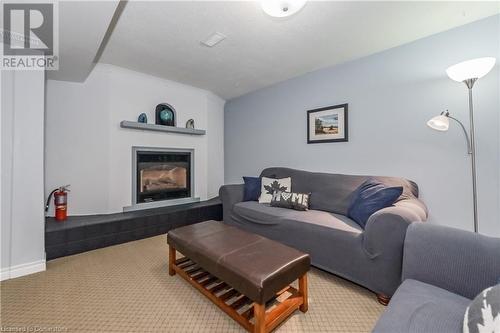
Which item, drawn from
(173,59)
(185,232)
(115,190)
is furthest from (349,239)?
(115,190)

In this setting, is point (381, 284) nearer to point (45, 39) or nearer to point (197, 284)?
point (197, 284)

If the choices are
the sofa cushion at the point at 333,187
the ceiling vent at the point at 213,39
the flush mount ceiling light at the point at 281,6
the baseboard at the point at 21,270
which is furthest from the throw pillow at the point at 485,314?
the baseboard at the point at 21,270

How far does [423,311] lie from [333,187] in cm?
170

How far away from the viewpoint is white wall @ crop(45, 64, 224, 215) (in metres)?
2.71

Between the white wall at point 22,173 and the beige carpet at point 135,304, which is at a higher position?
the white wall at point 22,173

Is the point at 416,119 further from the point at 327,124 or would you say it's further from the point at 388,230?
the point at 388,230

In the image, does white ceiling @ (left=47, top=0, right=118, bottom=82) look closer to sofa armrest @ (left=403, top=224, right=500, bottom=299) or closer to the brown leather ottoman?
the brown leather ottoman

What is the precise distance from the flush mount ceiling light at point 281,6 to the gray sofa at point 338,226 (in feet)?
5.40

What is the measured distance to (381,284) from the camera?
1583mm

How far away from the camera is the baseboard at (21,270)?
182 cm

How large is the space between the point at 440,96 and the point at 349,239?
Answer: 1676mm

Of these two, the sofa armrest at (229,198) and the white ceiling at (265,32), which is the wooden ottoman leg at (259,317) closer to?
the sofa armrest at (229,198)

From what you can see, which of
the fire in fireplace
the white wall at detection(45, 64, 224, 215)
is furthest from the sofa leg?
the white wall at detection(45, 64, 224, 215)

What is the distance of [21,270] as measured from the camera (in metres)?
1.89
